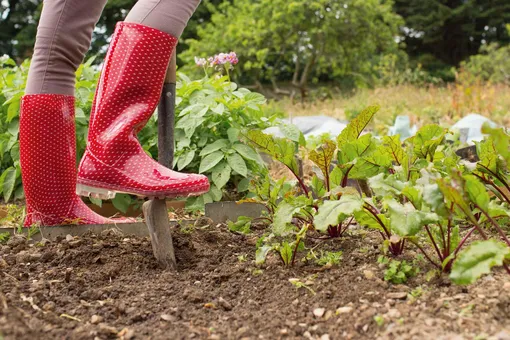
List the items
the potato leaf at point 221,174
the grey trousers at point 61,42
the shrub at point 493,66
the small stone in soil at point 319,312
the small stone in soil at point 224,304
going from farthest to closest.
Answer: the shrub at point 493,66
the potato leaf at point 221,174
the grey trousers at point 61,42
the small stone in soil at point 224,304
the small stone in soil at point 319,312

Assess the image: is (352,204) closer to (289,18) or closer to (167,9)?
(167,9)

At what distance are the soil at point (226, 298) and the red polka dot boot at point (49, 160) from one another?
28cm

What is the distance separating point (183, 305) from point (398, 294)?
0.54 metres

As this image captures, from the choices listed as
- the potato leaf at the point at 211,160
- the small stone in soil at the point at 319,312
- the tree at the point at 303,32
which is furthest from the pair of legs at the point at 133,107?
the tree at the point at 303,32

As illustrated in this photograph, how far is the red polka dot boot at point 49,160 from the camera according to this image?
207 centimetres

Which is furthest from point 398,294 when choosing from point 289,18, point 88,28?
point 289,18

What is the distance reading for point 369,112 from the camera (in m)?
1.79

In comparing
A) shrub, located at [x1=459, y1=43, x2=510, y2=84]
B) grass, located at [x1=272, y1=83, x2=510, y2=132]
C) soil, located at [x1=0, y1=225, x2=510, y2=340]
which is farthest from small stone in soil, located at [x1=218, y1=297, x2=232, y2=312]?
shrub, located at [x1=459, y1=43, x2=510, y2=84]

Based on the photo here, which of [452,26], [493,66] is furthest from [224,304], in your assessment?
[452,26]

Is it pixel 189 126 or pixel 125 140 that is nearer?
pixel 125 140

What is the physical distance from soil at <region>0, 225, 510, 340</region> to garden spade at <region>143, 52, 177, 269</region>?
5 centimetres

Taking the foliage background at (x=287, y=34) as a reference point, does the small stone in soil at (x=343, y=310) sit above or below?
above

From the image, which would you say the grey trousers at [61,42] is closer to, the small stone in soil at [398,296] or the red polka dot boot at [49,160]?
the red polka dot boot at [49,160]

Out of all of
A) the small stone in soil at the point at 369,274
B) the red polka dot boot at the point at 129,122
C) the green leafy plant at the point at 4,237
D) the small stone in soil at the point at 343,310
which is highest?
the red polka dot boot at the point at 129,122
